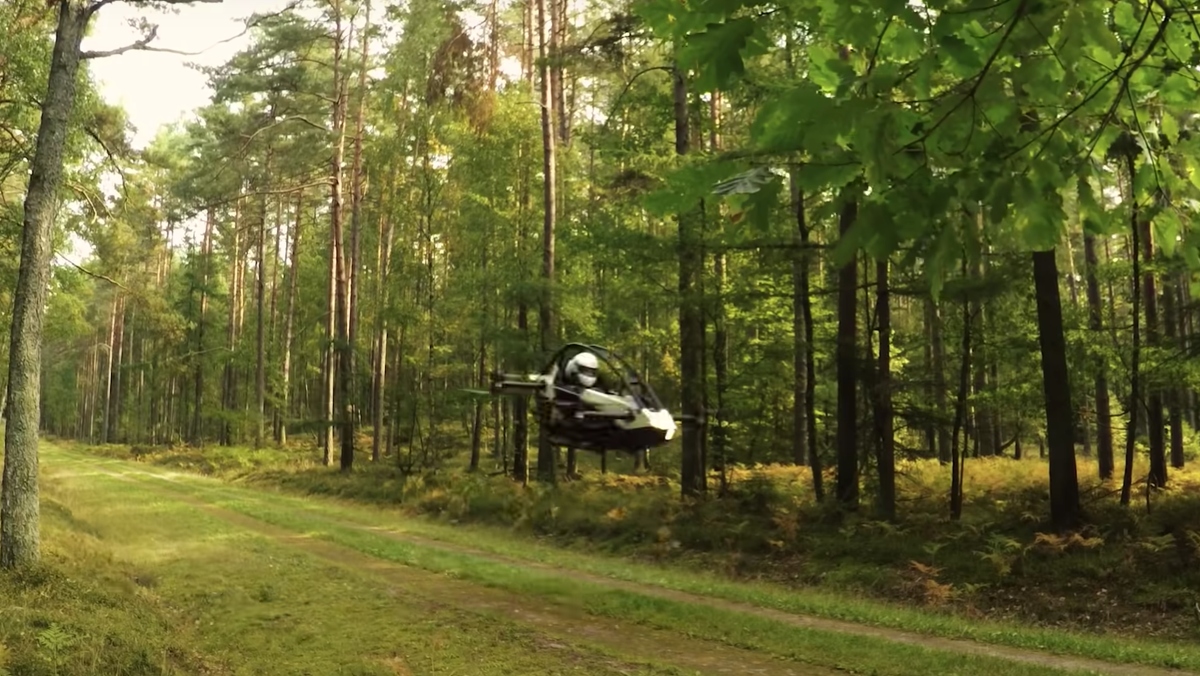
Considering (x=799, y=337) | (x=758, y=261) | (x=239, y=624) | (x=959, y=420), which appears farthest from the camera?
(x=799, y=337)

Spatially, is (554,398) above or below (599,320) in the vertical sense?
below

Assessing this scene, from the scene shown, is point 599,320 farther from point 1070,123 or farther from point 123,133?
point 1070,123

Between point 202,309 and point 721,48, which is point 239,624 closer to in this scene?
point 721,48

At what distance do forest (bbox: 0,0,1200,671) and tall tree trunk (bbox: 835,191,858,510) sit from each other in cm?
6

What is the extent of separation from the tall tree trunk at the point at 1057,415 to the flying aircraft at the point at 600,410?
35.3 feet

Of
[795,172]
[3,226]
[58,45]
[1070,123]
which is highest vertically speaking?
[58,45]

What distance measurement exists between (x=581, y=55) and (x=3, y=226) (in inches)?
553

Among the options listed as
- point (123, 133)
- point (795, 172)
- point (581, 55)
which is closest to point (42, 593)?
point (795, 172)

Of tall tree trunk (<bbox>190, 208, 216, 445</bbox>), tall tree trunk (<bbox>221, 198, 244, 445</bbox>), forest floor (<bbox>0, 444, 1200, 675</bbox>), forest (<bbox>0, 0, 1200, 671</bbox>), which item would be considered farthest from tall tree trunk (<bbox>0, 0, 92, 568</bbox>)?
tall tree trunk (<bbox>190, 208, 216, 445</bbox>)

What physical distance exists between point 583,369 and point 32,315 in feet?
32.1

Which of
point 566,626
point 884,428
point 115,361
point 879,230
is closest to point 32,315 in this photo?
point 566,626

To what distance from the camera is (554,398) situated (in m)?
5.00

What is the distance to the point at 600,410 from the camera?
4.82m

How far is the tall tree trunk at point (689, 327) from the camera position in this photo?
16078 mm
